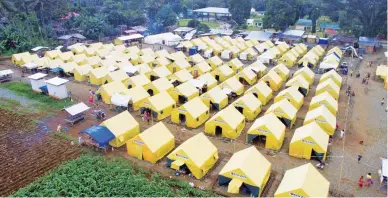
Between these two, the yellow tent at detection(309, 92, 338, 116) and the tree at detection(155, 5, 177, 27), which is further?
the tree at detection(155, 5, 177, 27)

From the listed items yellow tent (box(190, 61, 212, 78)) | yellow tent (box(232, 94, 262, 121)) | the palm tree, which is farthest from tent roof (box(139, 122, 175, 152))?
the palm tree

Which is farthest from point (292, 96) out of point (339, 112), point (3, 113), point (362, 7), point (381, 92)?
point (362, 7)

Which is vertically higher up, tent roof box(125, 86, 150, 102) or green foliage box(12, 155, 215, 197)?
tent roof box(125, 86, 150, 102)

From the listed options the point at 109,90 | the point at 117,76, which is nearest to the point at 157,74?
the point at 117,76

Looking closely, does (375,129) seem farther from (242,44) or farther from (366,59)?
(242,44)

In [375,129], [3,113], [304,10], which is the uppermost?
[304,10]

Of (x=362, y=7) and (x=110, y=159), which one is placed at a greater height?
(x=362, y=7)

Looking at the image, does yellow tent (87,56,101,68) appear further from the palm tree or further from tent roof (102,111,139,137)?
the palm tree

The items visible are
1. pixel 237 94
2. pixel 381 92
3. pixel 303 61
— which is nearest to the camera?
pixel 237 94
